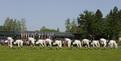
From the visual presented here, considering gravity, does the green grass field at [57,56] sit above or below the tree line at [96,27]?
below

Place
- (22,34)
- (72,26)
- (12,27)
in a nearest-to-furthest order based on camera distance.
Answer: (22,34)
(12,27)
(72,26)

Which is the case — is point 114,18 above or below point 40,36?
above

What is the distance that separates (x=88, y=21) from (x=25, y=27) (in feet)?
165

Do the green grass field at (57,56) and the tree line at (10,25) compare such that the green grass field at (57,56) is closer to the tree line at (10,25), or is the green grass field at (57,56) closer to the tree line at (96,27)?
the tree line at (96,27)

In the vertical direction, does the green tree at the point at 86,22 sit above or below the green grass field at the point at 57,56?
above

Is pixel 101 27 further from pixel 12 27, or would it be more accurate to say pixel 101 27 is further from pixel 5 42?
pixel 12 27

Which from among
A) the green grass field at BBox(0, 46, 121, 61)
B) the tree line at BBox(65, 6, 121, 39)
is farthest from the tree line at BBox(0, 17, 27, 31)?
the green grass field at BBox(0, 46, 121, 61)

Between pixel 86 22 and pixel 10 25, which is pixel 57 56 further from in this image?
pixel 10 25

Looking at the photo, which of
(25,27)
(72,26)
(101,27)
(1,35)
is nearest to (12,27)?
(25,27)

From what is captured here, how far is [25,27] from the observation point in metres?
123

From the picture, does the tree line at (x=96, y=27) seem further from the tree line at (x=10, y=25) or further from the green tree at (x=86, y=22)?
the tree line at (x=10, y=25)

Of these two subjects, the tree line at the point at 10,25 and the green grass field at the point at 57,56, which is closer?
the green grass field at the point at 57,56

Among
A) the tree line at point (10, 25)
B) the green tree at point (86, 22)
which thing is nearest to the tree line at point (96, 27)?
the green tree at point (86, 22)

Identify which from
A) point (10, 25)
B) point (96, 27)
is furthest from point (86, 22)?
point (10, 25)
